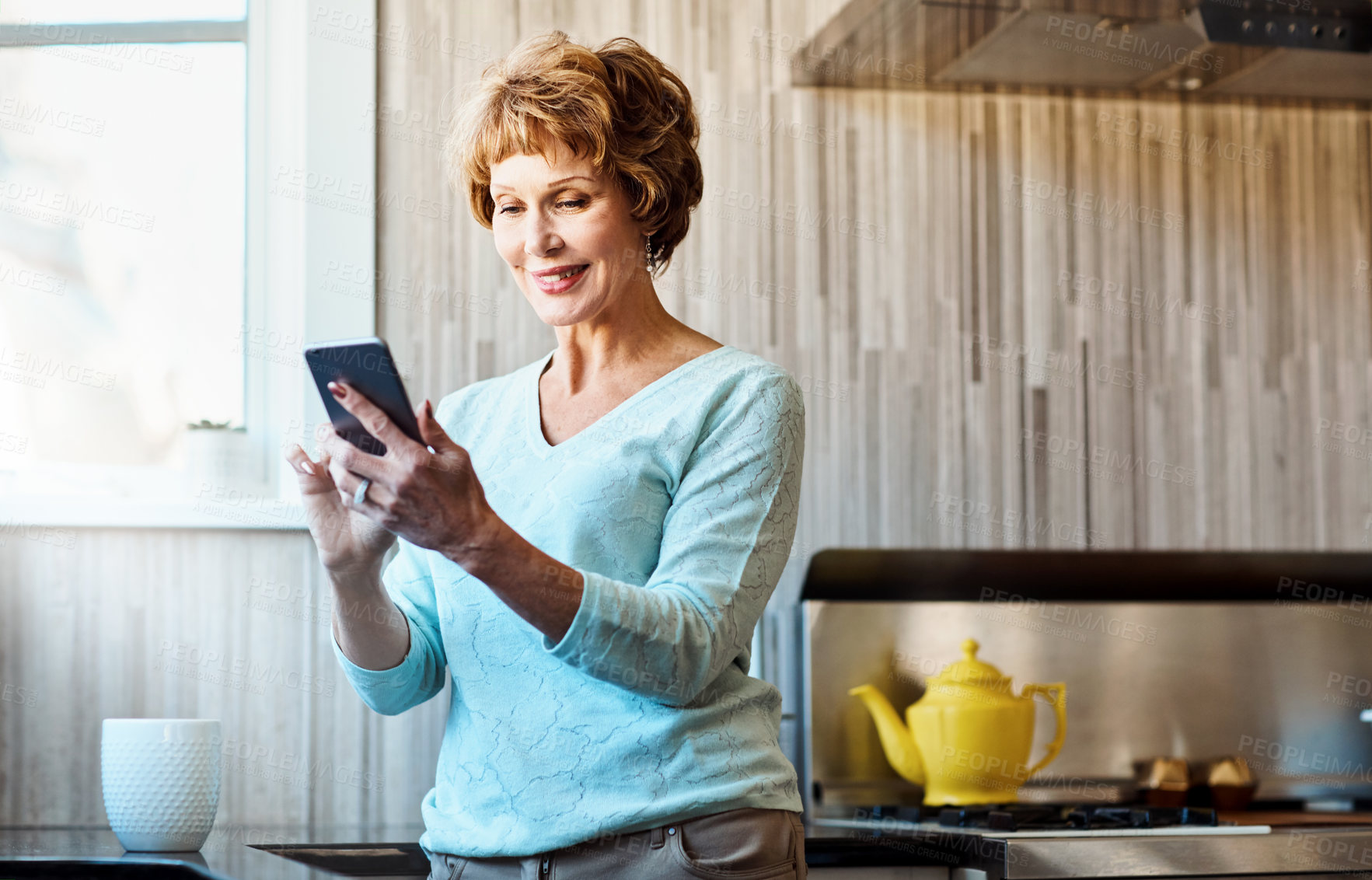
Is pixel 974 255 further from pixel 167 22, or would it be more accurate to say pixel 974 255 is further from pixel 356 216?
pixel 167 22

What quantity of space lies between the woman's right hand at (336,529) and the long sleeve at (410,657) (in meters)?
0.10

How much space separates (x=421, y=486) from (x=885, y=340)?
133cm

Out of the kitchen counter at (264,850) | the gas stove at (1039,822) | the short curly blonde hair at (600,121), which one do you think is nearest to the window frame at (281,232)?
the kitchen counter at (264,850)

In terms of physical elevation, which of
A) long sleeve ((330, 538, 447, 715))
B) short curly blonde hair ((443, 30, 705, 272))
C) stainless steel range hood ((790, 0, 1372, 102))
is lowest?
long sleeve ((330, 538, 447, 715))

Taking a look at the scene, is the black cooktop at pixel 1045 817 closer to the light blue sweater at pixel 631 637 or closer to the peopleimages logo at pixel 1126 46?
the light blue sweater at pixel 631 637

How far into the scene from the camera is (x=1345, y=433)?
225 centimetres

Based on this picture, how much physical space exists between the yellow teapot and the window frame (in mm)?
927

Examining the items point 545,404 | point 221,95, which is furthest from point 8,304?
Answer: point 545,404

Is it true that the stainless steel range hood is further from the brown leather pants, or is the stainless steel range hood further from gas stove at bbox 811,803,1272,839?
the brown leather pants

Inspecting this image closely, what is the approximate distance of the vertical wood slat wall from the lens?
188 centimetres

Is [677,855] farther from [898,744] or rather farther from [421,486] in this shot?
[898,744]

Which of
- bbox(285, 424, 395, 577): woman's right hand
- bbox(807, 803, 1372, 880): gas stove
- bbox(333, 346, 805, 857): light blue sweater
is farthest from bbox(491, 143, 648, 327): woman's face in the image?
bbox(807, 803, 1372, 880): gas stove

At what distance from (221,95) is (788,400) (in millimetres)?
1337

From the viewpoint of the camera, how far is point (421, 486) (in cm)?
88
